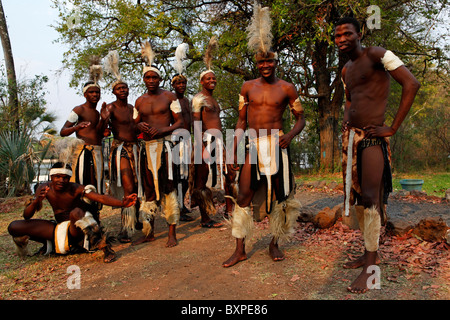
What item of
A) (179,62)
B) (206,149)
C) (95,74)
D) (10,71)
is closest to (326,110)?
(179,62)

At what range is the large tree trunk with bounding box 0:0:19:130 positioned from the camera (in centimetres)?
980

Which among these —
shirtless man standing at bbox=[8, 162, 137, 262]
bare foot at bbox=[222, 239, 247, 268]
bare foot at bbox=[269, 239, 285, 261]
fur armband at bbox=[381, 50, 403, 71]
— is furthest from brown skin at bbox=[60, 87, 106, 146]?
fur armband at bbox=[381, 50, 403, 71]

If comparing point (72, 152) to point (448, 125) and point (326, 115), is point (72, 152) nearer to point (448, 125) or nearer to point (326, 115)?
point (326, 115)

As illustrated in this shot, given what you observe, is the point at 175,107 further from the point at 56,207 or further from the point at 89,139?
the point at 56,207

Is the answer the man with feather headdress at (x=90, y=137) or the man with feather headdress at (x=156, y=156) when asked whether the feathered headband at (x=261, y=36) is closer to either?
the man with feather headdress at (x=156, y=156)

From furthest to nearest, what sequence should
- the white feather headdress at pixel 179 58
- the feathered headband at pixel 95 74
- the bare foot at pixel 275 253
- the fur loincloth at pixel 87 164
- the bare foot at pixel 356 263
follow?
the white feather headdress at pixel 179 58
the feathered headband at pixel 95 74
the fur loincloth at pixel 87 164
the bare foot at pixel 275 253
the bare foot at pixel 356 263

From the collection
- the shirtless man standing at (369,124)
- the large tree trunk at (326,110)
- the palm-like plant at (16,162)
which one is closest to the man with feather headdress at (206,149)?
the shirtless man standing at (369,124)

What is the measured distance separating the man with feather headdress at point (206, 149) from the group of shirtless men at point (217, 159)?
2cm

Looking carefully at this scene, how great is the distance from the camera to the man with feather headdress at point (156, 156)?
13.6ft

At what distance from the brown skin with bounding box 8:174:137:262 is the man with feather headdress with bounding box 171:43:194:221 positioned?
1197mm

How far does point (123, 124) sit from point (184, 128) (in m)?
0.86

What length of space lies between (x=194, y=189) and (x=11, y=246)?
2.54 m

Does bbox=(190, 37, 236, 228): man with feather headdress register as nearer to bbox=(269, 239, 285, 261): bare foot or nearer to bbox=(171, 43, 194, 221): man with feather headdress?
bbox=(171, 43, 194, 221): man with feather headdress

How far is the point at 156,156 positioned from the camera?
13.6ft
